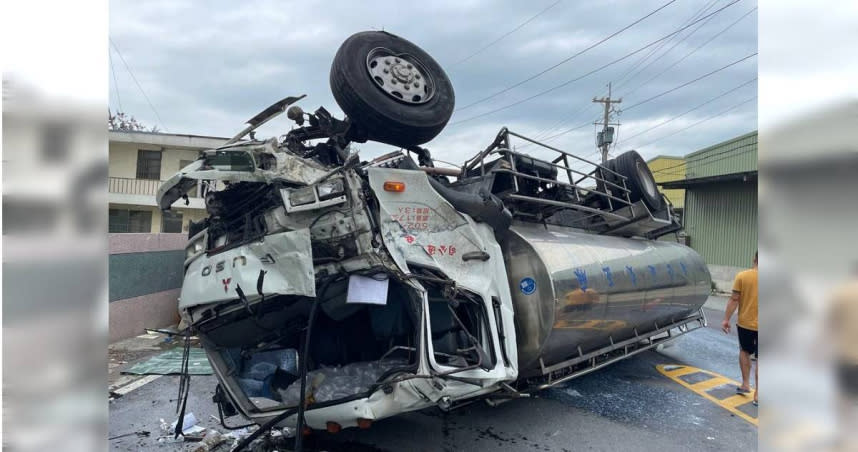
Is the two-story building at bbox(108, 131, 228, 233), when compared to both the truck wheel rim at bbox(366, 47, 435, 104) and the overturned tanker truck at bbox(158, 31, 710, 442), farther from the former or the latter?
the overturned tanker truck at bbox(158, 31, 710, 442)

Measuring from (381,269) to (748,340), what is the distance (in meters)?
4.55

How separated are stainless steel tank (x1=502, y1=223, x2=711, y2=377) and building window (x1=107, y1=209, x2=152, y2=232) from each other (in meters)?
17.6

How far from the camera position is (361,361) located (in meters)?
4.54

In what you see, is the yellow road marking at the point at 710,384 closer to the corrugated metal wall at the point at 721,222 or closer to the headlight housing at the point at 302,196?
the headlight housing at the point at 302,196

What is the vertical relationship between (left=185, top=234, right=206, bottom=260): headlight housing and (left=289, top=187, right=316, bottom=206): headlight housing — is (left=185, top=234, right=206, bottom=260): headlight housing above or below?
below

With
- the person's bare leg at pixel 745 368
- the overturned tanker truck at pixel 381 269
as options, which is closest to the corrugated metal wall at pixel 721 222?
the person's bare leg at pixel 745 368

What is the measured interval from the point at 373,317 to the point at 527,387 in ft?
5.25

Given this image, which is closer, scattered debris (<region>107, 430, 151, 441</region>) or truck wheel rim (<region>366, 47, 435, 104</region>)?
scattered debris (<region>107, 430, 151, 441</region>)

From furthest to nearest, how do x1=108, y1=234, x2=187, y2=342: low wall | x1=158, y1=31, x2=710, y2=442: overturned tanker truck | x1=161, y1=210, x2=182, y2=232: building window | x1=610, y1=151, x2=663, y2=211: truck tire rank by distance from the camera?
x1=161, y1=210, x2=182, y2=232: building window → x1=108, y1=234, x2=187, y2=342: low wall → x1=610, y1=151, x2=663, y2=211: truck tire → x1=158, y1=31, x2=710, y2=442: overturned tanker truck

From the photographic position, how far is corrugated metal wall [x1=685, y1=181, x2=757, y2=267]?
55.8 ft

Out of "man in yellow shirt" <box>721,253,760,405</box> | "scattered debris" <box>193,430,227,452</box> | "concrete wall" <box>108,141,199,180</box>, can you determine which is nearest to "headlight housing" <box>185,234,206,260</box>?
"scattered debris" <box>193,430,227,452</box>

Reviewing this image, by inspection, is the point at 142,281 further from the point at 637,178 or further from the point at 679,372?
the point at 679,372

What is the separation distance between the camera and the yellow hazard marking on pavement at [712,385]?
16.8ft

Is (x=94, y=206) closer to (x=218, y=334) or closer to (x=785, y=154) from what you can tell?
(x=785, y=154)
